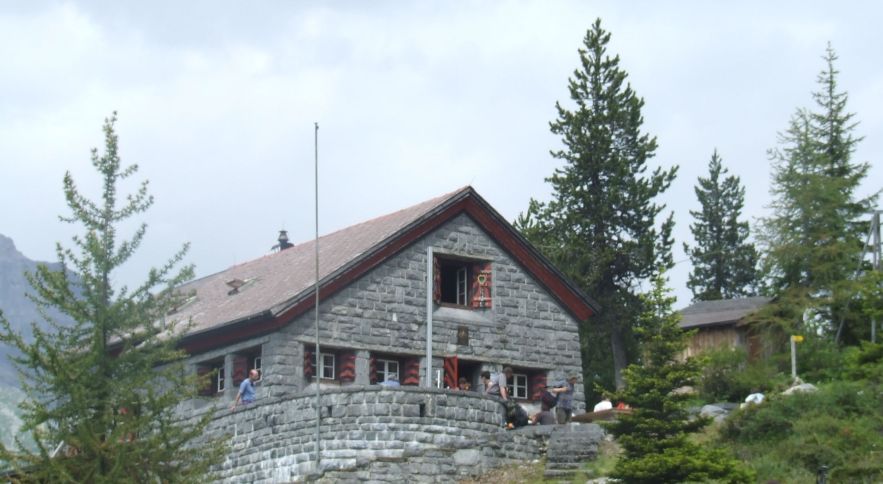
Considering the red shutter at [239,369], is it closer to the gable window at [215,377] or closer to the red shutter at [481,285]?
the gable window at [215,377]

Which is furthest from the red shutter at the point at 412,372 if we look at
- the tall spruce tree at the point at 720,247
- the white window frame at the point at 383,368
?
the tall spruce tree at the point at 720,247

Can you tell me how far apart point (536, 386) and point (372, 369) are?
4999mm

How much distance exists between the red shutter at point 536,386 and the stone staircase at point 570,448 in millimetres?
7250

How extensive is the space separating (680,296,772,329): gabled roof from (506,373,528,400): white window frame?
32.2 ft

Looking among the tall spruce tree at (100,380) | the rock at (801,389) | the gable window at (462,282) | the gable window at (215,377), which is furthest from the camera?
the gable window at (462,282)

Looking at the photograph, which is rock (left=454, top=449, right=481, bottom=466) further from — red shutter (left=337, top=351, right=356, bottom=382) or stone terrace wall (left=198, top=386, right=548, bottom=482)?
red shutter (left=337, top=351, right=356, bottom=382)

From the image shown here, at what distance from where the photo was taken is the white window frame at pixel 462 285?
41062 mm

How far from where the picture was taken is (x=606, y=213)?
53.5 metres

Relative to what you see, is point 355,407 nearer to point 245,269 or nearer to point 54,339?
point 54,339

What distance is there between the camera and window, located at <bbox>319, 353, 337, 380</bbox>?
1494 inches

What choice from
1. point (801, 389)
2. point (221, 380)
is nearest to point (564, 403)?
point (801, 389)

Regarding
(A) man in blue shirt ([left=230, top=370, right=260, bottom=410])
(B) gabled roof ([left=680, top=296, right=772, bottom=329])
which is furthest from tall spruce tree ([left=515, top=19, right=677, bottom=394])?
(A) man in blue shirt ([left=230, top=370, right=260, bottom=410])

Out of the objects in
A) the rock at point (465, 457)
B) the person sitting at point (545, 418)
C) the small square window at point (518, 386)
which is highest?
the small square window at point (518, 386)

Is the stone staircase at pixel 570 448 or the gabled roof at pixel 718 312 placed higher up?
the gabled roof at pixel 718 312
